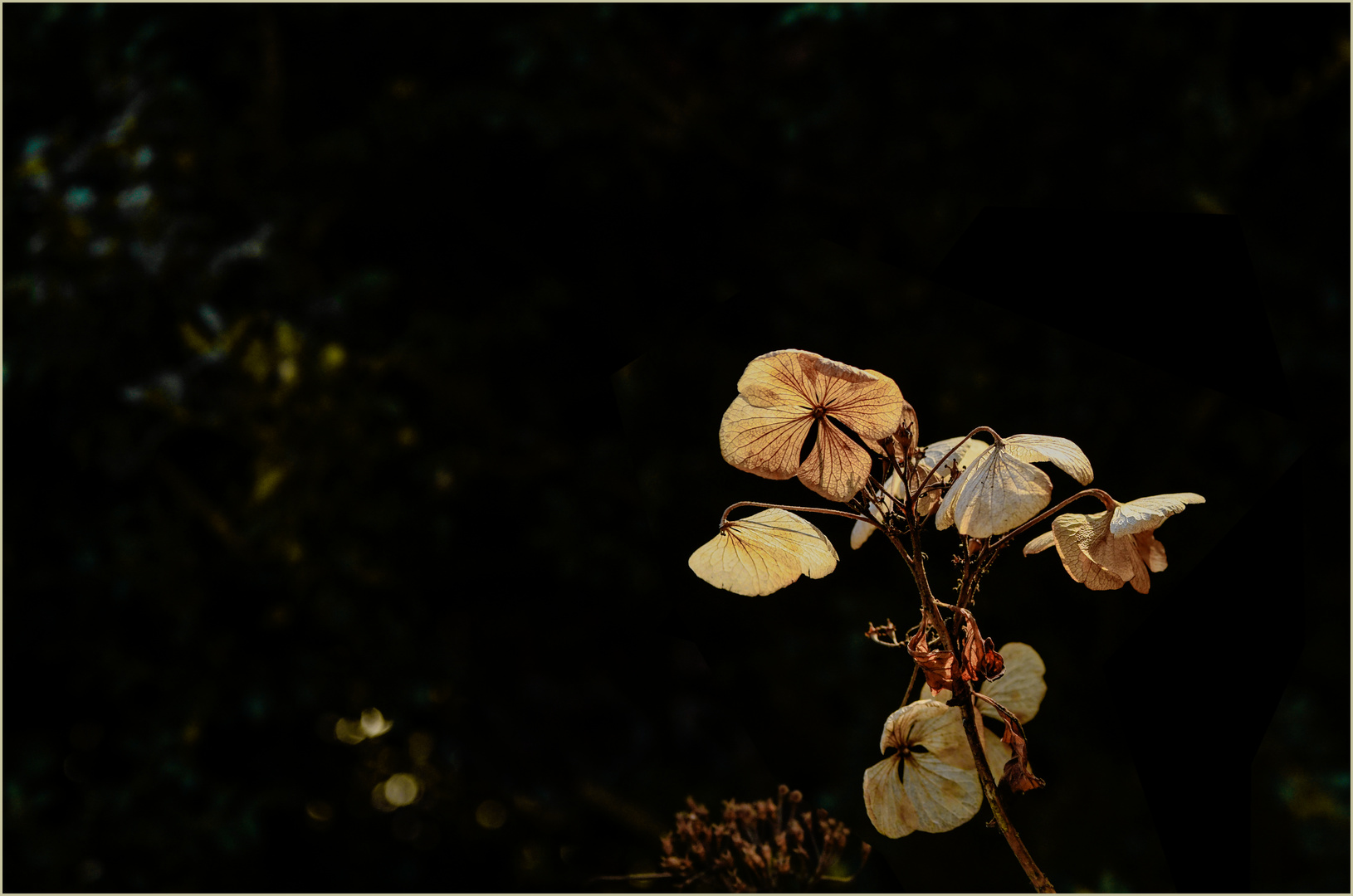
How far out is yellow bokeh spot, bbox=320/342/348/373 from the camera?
3.80ft

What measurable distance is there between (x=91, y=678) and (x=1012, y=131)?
54.9 inches

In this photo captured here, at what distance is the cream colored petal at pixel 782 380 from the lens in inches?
11.3

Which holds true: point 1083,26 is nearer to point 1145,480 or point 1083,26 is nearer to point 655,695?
point 1145,480

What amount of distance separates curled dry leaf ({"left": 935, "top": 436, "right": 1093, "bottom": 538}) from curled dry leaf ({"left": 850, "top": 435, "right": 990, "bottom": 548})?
31 mm

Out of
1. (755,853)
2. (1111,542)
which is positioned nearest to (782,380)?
(1111,542)

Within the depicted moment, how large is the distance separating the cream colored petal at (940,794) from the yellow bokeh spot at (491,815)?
1.12 metres

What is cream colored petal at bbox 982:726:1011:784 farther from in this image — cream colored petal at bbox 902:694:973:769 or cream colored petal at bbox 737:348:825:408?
cream colored petal at bbox 737:348:825:408

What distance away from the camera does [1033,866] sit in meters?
0.28

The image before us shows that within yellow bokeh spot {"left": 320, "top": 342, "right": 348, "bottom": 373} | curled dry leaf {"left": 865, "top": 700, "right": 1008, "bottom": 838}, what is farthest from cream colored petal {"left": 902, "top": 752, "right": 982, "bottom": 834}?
yellow bokeh spot {"left": 320, "top": 342, "right": 348, "bottom": 373}

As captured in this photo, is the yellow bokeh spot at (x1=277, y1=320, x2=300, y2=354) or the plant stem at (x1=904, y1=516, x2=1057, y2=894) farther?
the yellow bokeh spot at (x1=277, y1=320, x2=300, y2=354)

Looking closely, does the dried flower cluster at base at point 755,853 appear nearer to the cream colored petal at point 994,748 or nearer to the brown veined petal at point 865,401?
the cream colored petal at point 994,748

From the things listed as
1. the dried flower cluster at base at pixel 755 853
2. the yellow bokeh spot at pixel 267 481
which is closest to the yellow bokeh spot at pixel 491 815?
the yellow bokeh spot at pixel 267 481

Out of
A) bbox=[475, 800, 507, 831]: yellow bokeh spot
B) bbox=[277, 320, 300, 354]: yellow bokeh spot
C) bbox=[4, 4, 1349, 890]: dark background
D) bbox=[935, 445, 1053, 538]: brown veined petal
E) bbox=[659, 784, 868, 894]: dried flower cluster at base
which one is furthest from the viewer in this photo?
bbox=[475, 800, 507, 831]: yellow bokeh spot

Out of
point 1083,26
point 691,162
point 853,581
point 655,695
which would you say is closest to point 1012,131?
point 1083,26
